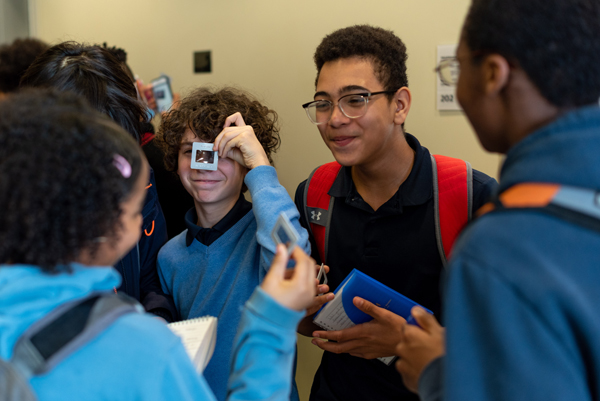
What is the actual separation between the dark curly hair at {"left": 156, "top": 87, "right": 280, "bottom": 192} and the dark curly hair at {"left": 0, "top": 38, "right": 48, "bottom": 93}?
949 millimetres

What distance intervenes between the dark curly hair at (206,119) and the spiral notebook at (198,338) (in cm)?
65

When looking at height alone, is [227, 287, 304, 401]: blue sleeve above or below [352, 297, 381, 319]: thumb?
above

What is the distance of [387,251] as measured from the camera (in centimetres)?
143

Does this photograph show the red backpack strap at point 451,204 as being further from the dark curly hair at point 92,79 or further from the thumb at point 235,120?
the dark curly hair at point 92,79

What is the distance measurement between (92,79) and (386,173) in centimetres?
96

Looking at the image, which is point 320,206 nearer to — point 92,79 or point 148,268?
point 148,268

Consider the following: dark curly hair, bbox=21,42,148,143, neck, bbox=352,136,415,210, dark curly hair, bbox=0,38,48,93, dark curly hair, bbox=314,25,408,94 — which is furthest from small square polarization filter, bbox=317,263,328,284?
dark curly hair, bbox=0,38,48,93

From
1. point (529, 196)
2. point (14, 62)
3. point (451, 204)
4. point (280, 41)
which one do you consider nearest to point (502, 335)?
point (529, 196)

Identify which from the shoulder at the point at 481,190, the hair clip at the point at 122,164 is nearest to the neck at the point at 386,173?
the shoulder at the point at 481,190

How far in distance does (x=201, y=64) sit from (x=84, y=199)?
214 cm

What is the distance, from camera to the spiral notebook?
37.2 inches

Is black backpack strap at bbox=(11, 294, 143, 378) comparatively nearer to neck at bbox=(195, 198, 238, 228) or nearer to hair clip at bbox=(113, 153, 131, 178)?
hair clip at bbox=(113, 153, 131, 178)

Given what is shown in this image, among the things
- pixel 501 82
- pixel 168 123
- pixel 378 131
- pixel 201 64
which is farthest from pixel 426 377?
pixel 201 64

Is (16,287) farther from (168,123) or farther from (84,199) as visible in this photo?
(168,123)
